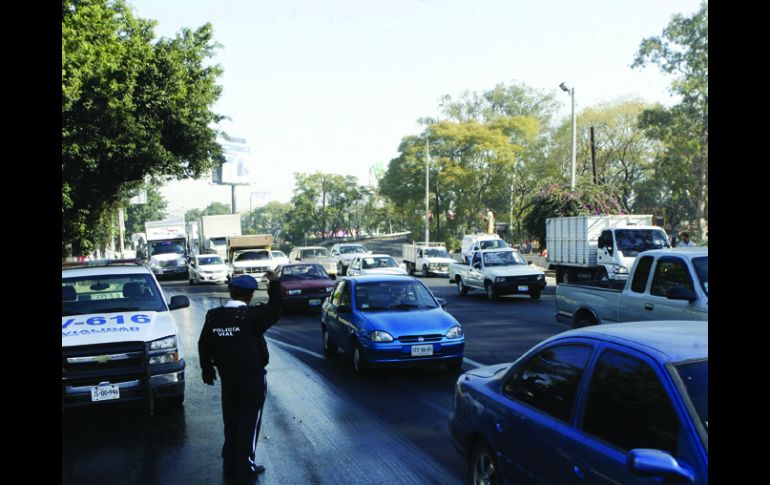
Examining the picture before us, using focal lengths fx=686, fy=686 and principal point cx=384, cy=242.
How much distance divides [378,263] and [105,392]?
21139 millimetres

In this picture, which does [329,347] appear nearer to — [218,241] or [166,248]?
[166,248]

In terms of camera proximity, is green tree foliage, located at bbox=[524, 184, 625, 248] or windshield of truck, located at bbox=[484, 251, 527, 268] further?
green tree foliage, located at bbox=[524, 184, 625, 248]

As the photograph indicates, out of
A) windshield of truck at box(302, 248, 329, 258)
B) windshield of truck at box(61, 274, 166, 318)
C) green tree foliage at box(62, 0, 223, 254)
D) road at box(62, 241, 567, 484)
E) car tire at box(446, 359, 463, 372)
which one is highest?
green tree foliage at box(62, 0, 223, 254)

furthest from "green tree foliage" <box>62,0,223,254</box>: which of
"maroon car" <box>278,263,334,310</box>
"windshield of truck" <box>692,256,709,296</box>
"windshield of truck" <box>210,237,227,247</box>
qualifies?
"windshield of truck" <box>692,256,709,296</box>

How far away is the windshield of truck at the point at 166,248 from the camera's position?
41650 millimetres

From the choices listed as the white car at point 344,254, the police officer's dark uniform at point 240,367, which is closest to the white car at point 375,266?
the white car at point 344,254

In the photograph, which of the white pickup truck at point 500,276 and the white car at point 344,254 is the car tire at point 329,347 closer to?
the white pickup truck at point 500,276

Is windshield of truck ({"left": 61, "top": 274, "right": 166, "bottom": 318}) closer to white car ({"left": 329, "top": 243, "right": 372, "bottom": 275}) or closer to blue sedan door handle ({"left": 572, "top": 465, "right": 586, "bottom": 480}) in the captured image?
blue sedan door handle ({"left": 572, "top": 465, "right": 586, "bottom": 480})

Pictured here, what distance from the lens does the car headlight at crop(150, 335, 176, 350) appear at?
752 centimetres

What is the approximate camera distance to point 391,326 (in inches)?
380

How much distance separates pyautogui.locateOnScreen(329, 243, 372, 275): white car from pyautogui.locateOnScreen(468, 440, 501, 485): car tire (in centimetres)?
3316

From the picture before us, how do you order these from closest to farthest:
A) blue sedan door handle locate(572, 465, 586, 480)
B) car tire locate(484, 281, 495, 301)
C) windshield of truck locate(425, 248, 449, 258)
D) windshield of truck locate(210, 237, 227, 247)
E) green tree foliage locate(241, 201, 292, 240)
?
1. blue sedan door handle locate(572, 465, 586, 480)
2. car tire locate(484, 281, 495, 301)
3. windshield of truck locate(425, 248, 449, 258)
4. windshield of truck locate(210, 237, 227, 247)
5. green tree foliage locate(241, 201, 292, 240)

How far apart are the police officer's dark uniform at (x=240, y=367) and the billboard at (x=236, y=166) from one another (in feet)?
328
